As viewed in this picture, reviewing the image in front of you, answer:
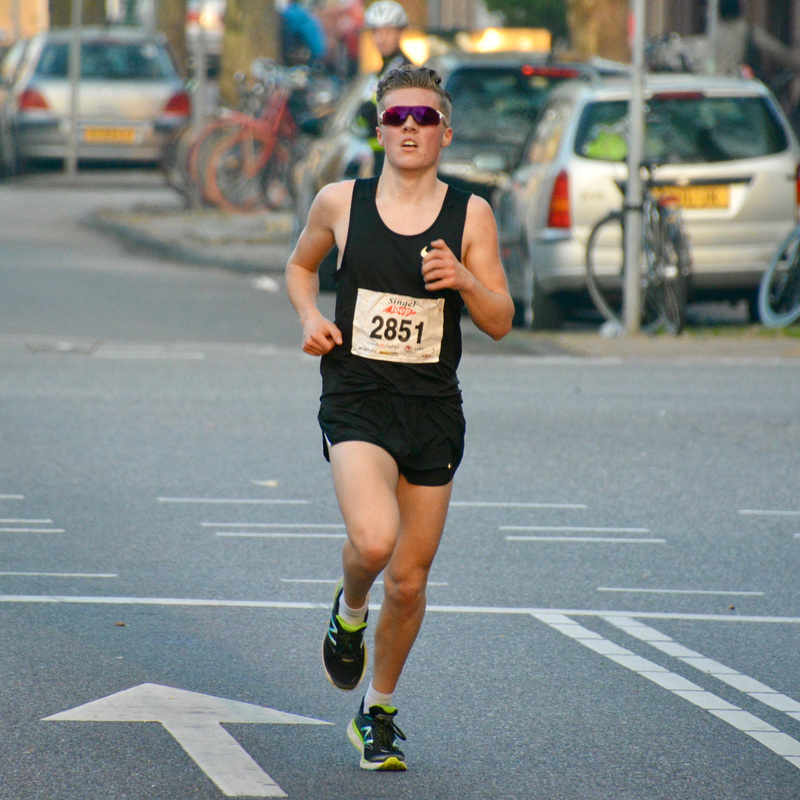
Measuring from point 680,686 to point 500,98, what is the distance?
10.9 metres

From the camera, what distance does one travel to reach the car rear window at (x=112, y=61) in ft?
88.5

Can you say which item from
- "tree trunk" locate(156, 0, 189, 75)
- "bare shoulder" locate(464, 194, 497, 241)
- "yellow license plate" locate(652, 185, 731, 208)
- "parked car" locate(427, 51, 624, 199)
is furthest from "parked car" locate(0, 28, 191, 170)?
"bare shoulder" locate(464, 194, 497, 241)

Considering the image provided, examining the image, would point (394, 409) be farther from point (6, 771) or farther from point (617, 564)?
point (617, 564)

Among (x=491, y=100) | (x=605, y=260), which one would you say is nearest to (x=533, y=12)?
(x=491, y=100)

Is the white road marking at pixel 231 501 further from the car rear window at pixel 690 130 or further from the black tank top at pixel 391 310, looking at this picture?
the car rear window at pixel 690 130

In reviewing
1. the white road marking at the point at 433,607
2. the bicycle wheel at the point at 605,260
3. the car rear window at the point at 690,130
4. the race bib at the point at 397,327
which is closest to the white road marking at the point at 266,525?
the white road marking at the point at 433,607

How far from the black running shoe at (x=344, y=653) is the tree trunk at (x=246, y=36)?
23.2 meters

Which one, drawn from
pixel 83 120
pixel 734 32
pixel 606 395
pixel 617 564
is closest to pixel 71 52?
pixel 83 120

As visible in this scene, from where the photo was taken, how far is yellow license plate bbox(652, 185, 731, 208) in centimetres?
1358

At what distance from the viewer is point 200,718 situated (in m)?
5.09

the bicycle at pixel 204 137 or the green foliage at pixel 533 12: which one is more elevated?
the green foliage at pixel 533 12

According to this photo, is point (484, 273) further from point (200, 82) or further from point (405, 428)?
point (200, 82)

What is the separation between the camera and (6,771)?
4.59 metres

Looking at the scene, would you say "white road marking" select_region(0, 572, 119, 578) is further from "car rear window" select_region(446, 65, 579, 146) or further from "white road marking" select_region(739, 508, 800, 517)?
"car rear window" select_region(446, 65, 579, 146)
